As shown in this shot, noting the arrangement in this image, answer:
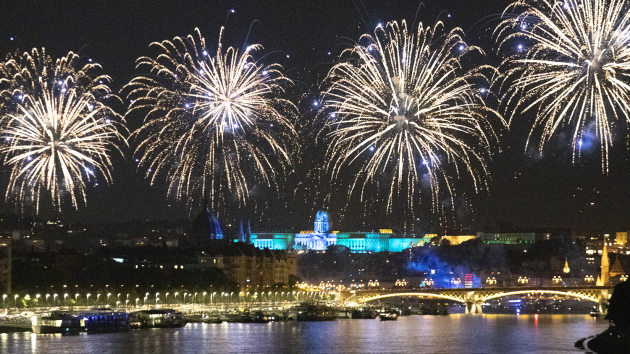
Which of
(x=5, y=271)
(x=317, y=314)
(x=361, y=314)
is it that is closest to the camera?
(x=5, y=271)

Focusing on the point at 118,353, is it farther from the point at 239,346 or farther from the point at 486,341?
the point at 486,341

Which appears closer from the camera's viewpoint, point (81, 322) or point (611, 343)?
point (611, 343)

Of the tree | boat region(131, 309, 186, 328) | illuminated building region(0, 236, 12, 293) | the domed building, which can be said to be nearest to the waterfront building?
the domed building

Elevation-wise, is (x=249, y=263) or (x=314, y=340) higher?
(x=249, y=263)

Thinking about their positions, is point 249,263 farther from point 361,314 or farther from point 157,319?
point 157,319

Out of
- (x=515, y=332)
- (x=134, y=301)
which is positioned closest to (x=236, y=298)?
(x=134, y=301)

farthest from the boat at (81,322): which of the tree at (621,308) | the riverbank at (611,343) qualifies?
the tree at (621,308)

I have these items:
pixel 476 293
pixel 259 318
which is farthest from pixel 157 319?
pixel 476 293

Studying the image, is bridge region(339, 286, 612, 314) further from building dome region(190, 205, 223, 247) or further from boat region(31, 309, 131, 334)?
boat region(31, 309, 131, 334)
